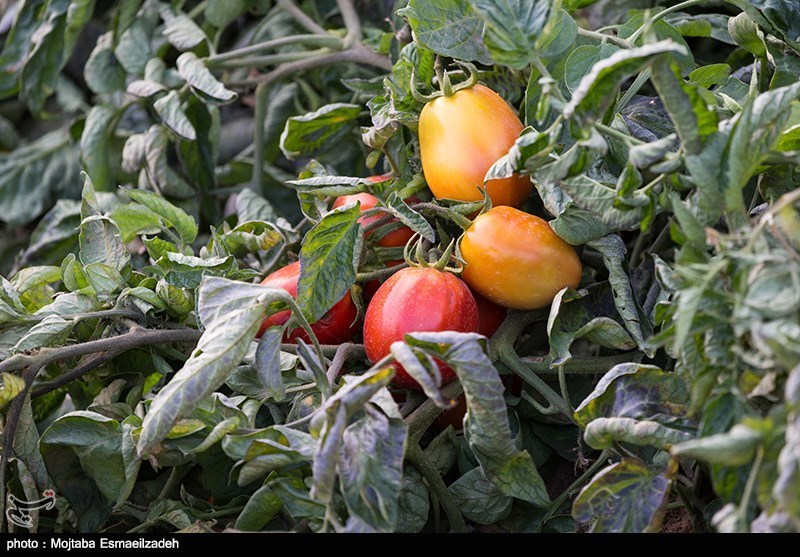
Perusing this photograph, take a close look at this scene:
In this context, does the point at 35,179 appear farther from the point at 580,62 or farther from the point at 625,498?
the point at 625,498

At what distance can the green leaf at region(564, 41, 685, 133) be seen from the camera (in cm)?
53

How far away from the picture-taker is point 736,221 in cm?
57

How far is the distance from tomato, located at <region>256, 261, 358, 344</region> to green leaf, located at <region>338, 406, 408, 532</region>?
0.71 feet

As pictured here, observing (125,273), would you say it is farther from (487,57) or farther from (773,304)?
(773,304)

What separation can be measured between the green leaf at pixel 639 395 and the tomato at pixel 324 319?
275mm

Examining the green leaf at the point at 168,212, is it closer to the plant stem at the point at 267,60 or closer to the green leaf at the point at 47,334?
the green leaf at the point at 47,334

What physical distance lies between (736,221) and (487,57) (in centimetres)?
32

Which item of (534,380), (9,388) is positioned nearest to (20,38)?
(9,388)

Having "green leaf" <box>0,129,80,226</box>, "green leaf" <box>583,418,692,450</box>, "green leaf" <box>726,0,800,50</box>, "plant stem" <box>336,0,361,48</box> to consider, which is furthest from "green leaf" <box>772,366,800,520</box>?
"green leaf" <box>0,129,80,226</box>

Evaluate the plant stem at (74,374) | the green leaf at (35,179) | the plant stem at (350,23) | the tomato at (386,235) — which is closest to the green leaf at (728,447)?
the tomato at (386,235)

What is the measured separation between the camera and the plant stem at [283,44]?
42.8 inches

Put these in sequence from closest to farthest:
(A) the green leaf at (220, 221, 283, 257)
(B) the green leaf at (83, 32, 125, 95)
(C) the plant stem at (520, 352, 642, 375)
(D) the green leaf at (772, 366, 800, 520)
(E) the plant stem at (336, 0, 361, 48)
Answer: (D) the green leaf at (772, 366, 800, 520) → (C) the plant stem at (520, 352, 642, 375) → (A) the green leaf at (220, 221, 283, 257) → (E) the plant stem at (336, 0, 361, 48) → (B) the green leaf at (83, 32, 125, 95)

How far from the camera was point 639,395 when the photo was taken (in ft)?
2.08

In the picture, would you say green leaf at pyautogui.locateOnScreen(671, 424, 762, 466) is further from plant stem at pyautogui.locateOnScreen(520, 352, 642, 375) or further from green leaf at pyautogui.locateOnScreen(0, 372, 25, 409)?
green leaf at pyautogui.locateOnScreen(0, 372, 25, 409)
